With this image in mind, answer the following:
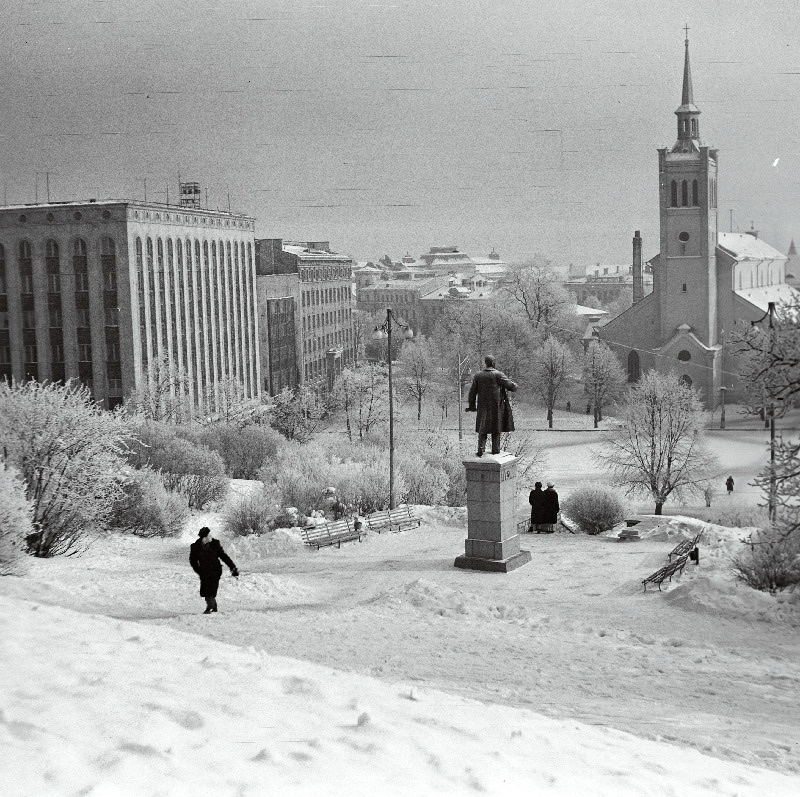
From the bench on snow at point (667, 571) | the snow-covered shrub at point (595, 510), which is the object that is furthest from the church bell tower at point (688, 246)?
the bench on snow at point (667, 571)

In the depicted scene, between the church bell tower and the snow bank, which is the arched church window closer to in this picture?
the church bell tower

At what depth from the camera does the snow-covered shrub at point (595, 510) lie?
690 inches

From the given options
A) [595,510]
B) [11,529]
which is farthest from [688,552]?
[11,529]

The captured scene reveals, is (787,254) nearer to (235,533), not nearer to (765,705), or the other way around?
(235,533)

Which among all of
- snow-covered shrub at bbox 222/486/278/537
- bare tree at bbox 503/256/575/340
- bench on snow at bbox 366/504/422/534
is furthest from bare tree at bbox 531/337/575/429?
bench on snow at bbox 366/504/422/534

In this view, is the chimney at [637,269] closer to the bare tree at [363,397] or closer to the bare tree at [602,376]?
the bare tree at [602,376]

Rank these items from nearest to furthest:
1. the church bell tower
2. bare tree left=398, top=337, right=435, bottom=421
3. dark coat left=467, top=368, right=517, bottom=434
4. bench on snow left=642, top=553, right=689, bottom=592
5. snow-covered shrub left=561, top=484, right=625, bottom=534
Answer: bench on snow left=642, top=553, right=689, bottom=592 < dark coat left=467, top=368, right=517, bottom=434 < snow-covered shrub left=561, top=484, right=625, bottom=534 < the church bell tower < bare tree left=398, top=337, right=435, bottom=421

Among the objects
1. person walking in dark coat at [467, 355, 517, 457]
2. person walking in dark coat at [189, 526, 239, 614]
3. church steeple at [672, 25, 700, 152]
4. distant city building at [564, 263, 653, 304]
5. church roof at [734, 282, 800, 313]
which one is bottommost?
person walking in dark coat at [189, 526, 239, 614]

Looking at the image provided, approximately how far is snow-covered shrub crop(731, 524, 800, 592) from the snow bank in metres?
5.32

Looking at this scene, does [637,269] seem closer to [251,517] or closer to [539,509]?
[251,517]

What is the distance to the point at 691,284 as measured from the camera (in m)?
47.9

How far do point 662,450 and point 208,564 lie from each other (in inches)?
835

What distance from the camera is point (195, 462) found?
24.6 meters

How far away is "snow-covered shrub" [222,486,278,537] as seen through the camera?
18.1 m
